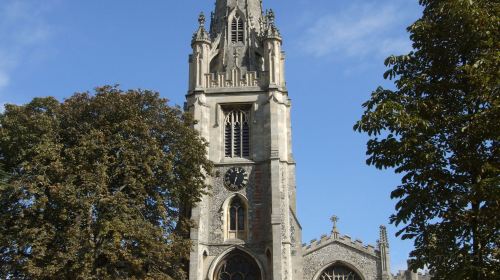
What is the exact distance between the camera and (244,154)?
3491cm

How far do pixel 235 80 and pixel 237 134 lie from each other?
3.24m

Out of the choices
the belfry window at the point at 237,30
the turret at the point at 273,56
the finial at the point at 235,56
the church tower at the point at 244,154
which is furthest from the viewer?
the belfry window at the point at 237,30

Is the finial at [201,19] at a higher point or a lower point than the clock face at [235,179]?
higher

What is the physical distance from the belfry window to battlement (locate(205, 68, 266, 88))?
3.45 meters

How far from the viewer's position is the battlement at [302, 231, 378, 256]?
34906mm

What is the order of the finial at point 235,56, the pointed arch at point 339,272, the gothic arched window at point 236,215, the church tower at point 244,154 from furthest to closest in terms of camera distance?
the finial at point 235,56, the pointed arch at point 339,272, the gothic arched window at point 236,215, the church tower at point 244,154

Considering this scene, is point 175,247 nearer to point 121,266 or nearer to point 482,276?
point 121,266

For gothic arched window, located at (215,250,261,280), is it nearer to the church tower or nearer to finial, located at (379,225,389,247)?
the church tower

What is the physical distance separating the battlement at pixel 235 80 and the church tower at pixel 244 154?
0.19 feet

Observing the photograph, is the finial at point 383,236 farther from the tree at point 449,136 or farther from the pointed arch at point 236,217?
the tree at point 449,136

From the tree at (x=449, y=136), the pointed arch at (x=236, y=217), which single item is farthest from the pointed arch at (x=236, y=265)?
the tree at (x=449, y=136)

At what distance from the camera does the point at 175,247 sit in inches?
939

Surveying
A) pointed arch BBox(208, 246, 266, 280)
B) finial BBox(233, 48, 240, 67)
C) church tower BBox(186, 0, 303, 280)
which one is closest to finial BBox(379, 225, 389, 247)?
church tower BBox(186, 0, 303, 280)

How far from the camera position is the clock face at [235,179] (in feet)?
111
